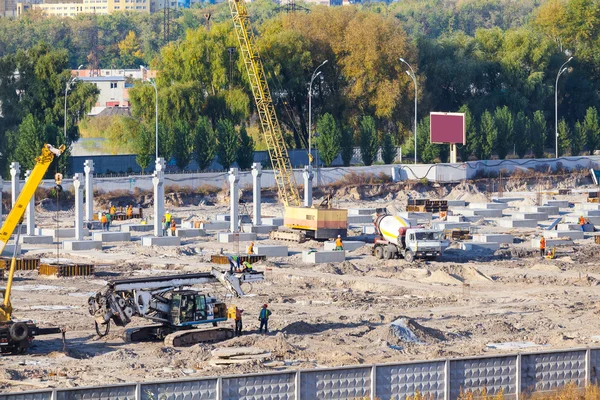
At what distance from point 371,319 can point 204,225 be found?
25.1m

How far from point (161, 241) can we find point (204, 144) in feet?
95.5

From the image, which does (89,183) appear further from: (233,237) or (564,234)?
(564,234)

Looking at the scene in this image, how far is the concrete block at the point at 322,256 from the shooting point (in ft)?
151

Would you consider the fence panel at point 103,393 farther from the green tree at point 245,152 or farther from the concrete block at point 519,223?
the green tree at point 245,152

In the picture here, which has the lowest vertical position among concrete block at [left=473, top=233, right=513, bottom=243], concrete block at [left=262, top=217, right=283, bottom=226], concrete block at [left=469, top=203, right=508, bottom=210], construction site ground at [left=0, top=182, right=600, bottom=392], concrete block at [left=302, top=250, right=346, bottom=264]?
construction site ground at [left=0, top=182, right=600, bottom=392]

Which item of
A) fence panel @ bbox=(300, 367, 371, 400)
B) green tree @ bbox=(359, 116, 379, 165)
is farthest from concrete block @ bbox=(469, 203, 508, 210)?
fence panel @ bbox=(300, 367, 371, 400)

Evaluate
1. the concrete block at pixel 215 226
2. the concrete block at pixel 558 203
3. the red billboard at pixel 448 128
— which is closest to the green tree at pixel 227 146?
the red billboard at pixel 448 128

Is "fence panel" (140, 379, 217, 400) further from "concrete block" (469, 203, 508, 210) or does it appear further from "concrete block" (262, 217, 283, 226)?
"concrete block" (469, 203, 508, 210)

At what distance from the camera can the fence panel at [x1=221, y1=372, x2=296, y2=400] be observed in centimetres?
1942

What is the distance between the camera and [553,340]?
29.2 m

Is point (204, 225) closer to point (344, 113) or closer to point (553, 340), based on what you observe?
point (553, 340)

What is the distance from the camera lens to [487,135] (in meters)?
91.0

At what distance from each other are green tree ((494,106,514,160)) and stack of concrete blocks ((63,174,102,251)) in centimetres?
4769

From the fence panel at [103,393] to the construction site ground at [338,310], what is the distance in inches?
210
